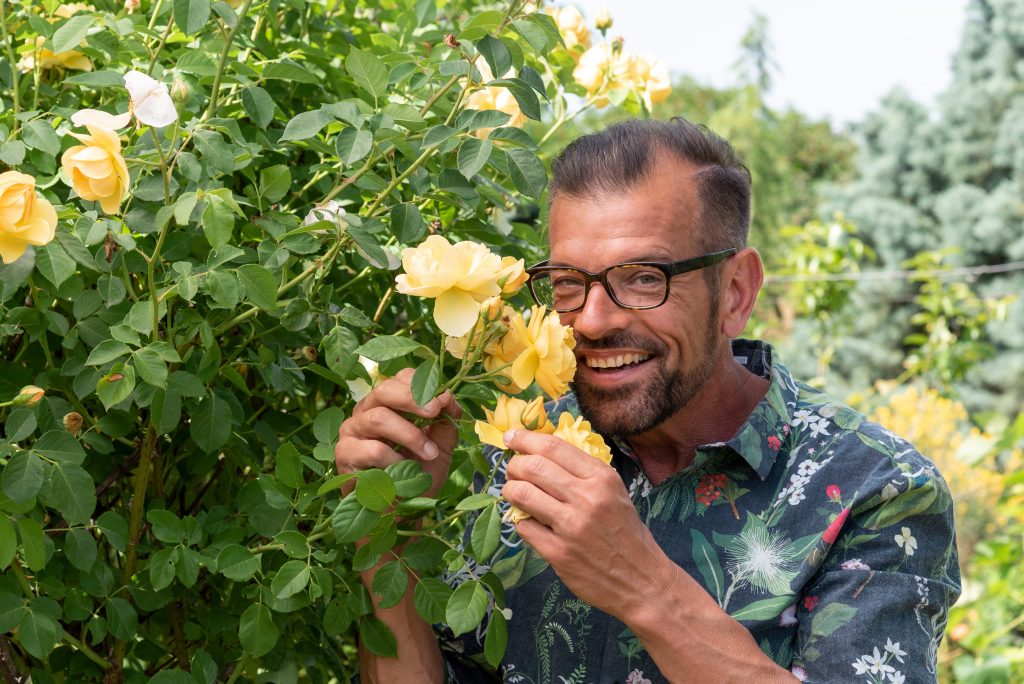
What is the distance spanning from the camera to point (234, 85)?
1521 millimetres

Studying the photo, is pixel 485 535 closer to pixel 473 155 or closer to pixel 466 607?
pixel 466 607

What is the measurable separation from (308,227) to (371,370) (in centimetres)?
24

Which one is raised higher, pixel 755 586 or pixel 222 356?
pixel 222 356

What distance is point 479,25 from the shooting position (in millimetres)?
1291

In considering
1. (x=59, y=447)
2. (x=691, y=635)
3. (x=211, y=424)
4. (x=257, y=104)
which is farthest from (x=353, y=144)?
(x=691, y=635)

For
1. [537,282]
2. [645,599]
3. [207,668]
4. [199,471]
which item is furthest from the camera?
[537,282]

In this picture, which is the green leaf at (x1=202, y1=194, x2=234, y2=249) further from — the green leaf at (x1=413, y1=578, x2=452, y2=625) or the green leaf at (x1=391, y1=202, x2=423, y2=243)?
the green leaf at (x1=413, y1=578, x2=452, y2=625)

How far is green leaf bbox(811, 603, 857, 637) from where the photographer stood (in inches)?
56.6

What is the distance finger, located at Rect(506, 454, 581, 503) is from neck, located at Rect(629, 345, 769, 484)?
511mm

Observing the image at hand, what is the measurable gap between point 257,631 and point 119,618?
19 centimetres

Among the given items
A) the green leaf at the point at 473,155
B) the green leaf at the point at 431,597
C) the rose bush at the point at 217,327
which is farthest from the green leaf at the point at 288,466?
the green leaf at the point at 473,155

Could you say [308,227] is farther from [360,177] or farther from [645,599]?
[645,599]

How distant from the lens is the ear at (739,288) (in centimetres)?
179

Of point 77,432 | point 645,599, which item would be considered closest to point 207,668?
point 77,432
